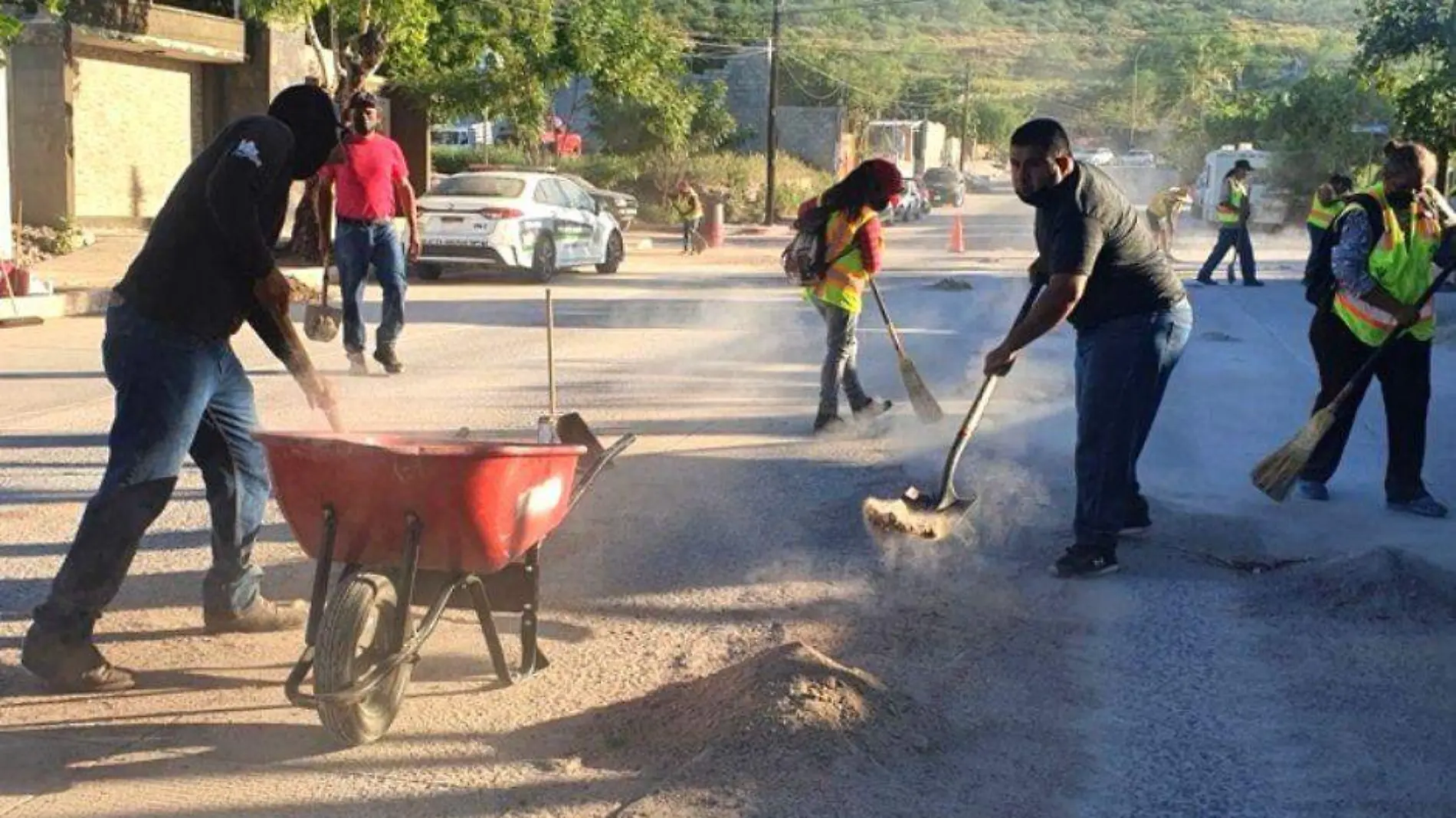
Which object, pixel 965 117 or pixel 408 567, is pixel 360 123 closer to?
pixel 408 567

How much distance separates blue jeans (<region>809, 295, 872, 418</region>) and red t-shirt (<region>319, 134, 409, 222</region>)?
3.50 m

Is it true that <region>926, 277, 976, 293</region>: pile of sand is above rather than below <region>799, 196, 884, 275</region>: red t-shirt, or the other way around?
below

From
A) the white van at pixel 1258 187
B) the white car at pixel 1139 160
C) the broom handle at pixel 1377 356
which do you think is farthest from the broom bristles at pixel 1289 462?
the white car at pixel 1139 160

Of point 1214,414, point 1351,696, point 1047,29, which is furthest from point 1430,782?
point 1047,29

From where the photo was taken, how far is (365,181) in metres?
10.9

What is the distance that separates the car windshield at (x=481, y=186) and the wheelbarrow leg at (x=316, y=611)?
667 inches

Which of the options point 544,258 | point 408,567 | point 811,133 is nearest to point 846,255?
point 408,567

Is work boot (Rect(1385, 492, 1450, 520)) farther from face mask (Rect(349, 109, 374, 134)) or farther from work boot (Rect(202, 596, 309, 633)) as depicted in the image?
face mask (Rect(349, 109, 374, 134))

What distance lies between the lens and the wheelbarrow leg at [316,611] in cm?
403

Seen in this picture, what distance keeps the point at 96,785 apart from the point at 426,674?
113cm

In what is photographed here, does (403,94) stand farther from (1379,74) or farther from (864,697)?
(864,697)

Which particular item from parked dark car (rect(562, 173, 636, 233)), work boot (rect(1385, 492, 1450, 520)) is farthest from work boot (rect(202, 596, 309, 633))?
parked dark car (rect(562, 173, 636, 233))

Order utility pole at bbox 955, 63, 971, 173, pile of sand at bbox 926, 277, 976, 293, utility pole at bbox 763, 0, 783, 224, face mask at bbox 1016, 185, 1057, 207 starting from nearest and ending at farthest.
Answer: face mask at bbox 1016, 185, 1057, 207, pile of sand at bbox 926, 277, 976, 293, utility pole at bbox 763, 0, 783, 224, utility pole at bbox 955, 63, 971, 173

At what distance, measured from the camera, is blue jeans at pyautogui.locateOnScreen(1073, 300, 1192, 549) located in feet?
20.4
